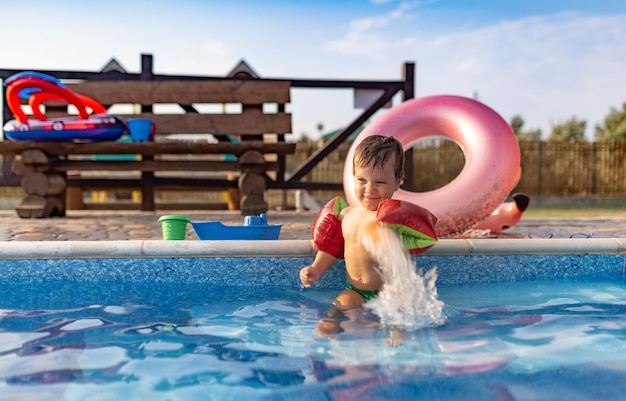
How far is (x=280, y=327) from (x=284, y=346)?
31 centimetres

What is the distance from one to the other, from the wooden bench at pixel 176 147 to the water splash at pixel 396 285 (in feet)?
13.6

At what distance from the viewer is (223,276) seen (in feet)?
11.9

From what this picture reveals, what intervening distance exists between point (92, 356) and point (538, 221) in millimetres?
5873

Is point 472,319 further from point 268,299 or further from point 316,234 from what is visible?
point 268,299

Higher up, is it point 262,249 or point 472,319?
point 262,249

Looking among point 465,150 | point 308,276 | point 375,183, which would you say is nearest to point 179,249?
point 308,276

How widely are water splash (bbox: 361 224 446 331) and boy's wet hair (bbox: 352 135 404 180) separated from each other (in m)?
0.31

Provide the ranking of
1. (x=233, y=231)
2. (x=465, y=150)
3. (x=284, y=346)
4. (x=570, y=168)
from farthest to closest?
(x=570, y=168)
(x=465, y=150)
(x=233, y=231)
(x=284, y=346)

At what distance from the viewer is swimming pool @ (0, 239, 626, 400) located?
6.95ft

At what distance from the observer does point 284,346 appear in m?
2.60

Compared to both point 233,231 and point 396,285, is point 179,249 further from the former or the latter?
point 396,285

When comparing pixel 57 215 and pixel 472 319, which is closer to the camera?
pixel 472 319

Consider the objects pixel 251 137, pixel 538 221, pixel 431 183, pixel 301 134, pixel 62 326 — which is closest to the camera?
pixel 62 326

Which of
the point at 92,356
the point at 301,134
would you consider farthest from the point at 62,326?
the point at 301,134
